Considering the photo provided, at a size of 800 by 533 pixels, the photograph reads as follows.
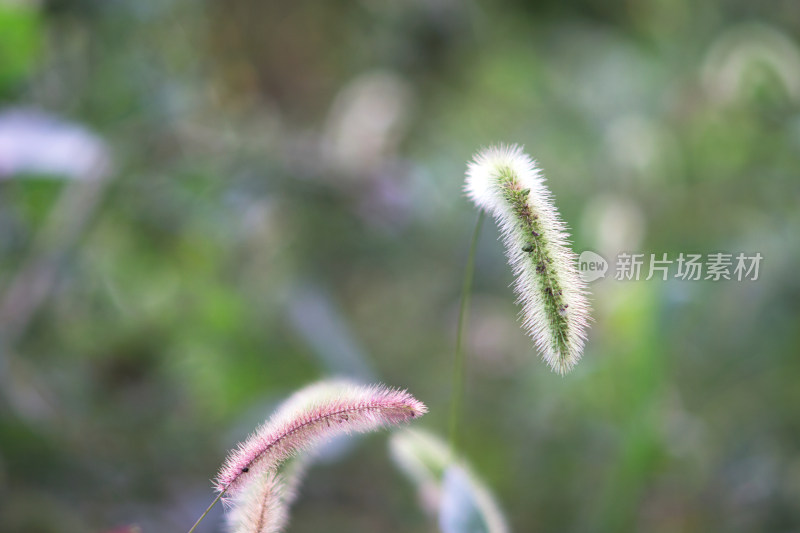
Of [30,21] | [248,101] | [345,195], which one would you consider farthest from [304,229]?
[30,21]

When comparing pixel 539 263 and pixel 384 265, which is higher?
pixel 384 265

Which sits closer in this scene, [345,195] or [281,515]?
[281,515]

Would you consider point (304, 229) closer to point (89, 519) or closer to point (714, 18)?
point (89, 519)

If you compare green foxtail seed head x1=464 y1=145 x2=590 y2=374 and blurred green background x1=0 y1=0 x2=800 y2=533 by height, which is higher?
blurred green background x1=0 y1=0 x2=800 y2=533

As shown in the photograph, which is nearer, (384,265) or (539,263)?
(539,263)

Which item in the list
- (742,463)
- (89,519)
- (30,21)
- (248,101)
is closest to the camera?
(89,519)
